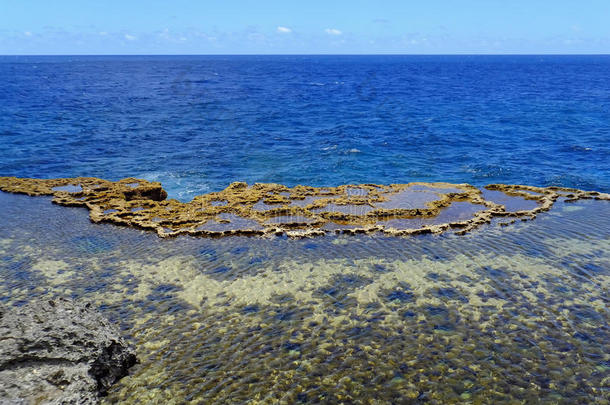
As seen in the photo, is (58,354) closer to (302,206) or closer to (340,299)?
(340,299)

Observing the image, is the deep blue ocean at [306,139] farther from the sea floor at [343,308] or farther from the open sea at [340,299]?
the sea floor at [343,308]

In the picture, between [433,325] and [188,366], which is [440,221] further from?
[188,366]

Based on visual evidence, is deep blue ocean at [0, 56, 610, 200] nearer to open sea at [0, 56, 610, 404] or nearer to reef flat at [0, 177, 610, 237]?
open sea at [0, 56, 610, 404]

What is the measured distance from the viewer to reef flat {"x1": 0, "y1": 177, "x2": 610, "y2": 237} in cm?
2614

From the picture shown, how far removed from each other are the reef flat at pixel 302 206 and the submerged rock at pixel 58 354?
10.7m

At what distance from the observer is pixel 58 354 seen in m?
12.9

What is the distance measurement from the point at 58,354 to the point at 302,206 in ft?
62.8

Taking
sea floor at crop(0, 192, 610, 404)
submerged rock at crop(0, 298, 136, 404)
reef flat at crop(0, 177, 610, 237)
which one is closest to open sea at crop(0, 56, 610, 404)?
sea floor at crop(0, 192, 610, 404)

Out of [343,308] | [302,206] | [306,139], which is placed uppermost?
[306,139]

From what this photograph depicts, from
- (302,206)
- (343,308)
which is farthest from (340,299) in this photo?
(302,206)

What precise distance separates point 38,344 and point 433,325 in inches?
509

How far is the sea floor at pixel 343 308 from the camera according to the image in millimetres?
13664

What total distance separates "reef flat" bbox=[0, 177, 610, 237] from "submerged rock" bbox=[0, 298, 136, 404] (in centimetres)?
1066

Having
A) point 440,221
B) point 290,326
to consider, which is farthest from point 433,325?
point 440,221
